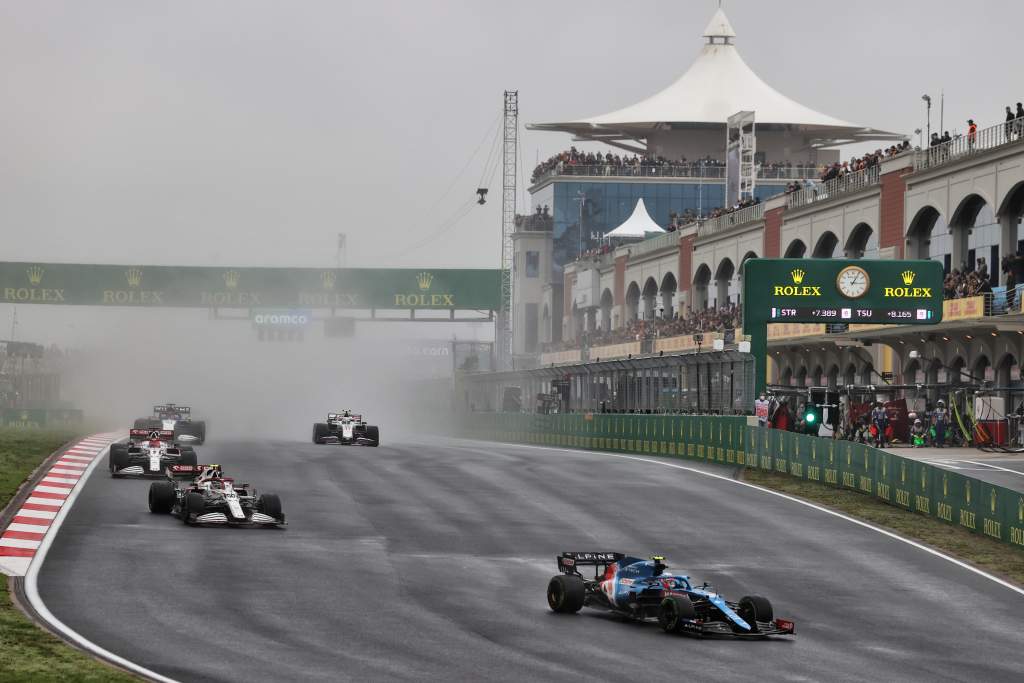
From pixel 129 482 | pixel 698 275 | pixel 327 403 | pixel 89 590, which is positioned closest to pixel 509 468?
pixel 129 482

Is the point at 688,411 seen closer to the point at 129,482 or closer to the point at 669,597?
the point at 129,482

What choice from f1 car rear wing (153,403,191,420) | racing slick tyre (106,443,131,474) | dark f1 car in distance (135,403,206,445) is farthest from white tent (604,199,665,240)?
racing slick tyre (106,443,131,474)

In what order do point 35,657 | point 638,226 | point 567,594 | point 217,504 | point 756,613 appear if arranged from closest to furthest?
1. point 35,657
2. point 756,613
3. point 567,594
4. point 217,504
5. point 638,226

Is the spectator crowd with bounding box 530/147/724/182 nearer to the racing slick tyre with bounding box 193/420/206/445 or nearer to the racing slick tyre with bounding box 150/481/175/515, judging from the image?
the racing slick tyre with bounding box 193/420/206/445

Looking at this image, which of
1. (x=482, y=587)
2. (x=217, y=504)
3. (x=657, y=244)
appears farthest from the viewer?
(x=657, y=244)

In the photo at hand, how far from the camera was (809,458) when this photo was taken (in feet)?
111

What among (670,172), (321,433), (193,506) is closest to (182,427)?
(321,433)

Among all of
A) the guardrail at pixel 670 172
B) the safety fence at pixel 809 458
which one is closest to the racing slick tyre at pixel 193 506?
the safety fence at pixel 809 458

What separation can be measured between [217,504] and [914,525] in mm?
11602

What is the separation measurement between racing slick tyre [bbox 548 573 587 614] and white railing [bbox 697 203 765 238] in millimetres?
56630

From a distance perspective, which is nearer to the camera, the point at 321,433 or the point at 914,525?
the point at 914,525

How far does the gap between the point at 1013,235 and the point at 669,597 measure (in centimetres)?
3810

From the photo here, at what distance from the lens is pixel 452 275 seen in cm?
8450

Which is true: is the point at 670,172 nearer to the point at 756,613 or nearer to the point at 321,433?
the point at 321,433
